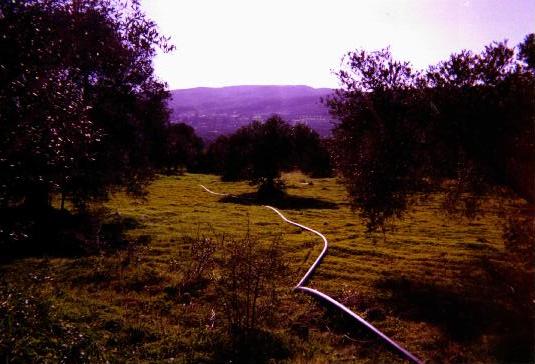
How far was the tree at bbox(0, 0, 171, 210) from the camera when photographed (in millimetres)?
7836

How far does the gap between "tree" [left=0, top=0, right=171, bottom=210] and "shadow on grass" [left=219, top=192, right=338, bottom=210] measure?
1531 cm

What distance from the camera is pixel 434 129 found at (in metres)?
13.4

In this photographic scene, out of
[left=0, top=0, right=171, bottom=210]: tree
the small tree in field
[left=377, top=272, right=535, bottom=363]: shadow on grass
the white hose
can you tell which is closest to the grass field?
[left=377, top=272, right=535, bottom=363]: shadow on grass

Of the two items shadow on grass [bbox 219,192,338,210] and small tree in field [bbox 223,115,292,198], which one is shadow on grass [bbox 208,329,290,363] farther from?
small tree in field [bbox 223,115,292,198]

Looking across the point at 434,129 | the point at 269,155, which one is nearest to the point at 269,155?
the point at 269,155

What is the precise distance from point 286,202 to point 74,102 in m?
31.6

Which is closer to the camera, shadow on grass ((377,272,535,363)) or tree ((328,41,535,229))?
shadow on grass ((377,272,535,363))

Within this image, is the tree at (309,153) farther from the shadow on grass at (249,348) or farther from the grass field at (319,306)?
the shadow on grass at (249,348)

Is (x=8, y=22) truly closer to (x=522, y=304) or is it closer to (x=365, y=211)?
(x=365, y=211)

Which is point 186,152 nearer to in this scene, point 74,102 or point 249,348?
point 74,102

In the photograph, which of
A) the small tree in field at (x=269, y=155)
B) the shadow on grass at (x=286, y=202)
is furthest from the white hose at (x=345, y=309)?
the small tree in field at (x=269, y=155)

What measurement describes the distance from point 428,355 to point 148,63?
1937cm

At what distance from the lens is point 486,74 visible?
41.1 feet

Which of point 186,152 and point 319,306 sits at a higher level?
point 319,306
